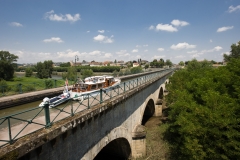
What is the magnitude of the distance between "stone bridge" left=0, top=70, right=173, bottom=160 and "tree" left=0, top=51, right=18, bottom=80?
4914 cm

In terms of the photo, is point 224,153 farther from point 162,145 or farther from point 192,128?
point 162,145

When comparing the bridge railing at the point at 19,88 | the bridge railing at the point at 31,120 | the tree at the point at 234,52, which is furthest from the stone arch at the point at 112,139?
the tree at the point at 234,52

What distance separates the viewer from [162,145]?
1797cm

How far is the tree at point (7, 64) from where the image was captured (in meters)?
49.6

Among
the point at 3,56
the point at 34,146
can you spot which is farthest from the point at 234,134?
the point at 3,56

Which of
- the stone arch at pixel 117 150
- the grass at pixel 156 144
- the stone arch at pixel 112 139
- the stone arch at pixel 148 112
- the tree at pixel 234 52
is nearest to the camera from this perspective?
the stone arch at pixel 112 139

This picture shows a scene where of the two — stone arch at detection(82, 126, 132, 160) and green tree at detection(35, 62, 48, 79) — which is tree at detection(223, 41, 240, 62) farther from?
green tree at detection(35, 62, 48, 79)

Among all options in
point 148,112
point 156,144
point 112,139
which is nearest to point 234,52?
point 148,112

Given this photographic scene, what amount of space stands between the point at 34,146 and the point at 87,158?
3450 mm

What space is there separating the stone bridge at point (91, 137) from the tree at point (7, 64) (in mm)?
49139

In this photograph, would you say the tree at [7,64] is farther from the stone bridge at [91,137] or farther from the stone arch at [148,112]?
the stone bridge at [91,137]

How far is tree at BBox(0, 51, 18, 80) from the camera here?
4957 centimetres

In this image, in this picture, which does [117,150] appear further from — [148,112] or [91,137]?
[148,112]

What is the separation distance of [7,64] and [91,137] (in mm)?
54885
